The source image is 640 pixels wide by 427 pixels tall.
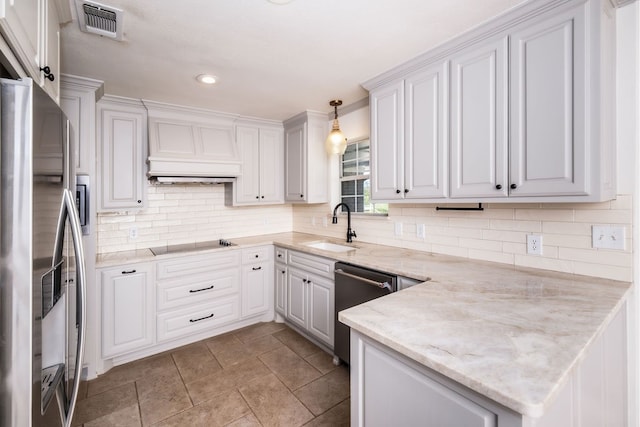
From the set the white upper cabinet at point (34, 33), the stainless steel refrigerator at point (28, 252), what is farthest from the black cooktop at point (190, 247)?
the stainless steel refrigerator at point (28, 252)

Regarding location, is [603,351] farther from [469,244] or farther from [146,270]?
[146,270]

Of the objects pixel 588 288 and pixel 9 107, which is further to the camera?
A: pixel 588 288

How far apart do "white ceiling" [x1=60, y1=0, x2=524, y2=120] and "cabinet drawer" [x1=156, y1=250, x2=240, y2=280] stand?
5.02ft

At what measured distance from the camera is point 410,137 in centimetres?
225

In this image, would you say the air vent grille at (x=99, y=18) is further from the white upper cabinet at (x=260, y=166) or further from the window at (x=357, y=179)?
the window at (x=357, y=179)

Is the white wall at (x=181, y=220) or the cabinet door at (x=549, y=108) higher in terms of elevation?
the cabinet door at (x=549, y=108)

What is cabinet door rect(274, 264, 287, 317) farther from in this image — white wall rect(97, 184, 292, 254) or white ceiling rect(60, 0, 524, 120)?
white ceiling rect(60, 0, 524, 120)

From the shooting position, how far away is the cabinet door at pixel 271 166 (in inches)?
146

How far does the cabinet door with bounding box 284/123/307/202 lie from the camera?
138 inches

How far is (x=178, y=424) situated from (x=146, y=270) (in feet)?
4.26

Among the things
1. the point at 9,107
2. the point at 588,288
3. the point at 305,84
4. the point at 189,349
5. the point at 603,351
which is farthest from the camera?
the point at 189,349

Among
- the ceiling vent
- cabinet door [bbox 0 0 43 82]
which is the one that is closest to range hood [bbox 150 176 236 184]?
the ceiling vent

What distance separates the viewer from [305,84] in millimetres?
2596

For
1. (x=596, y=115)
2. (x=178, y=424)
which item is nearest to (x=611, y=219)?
(x=596, y=115)
